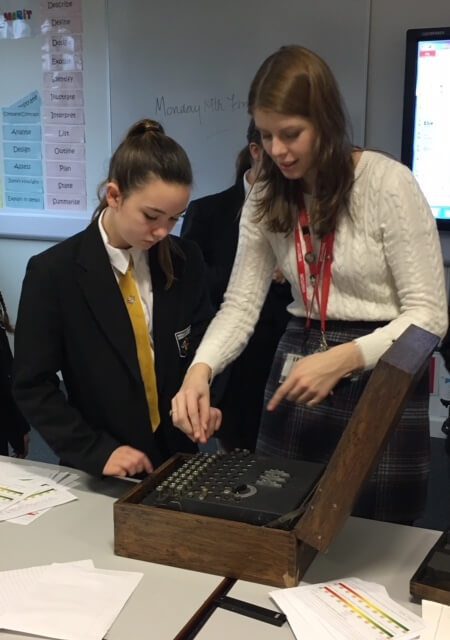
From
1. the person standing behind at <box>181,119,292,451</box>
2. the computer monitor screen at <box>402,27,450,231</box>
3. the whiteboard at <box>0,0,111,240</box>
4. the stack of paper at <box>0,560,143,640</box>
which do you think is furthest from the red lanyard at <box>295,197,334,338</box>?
the whiteboard at <box>0,0,111,240</box>

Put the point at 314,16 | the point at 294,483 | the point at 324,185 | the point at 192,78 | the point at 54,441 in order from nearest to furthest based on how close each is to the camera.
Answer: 1. the point at 294,483
2. the point at 324,185
3. the point at 54,441
4. the point at 314,16
5. the point at 192,78

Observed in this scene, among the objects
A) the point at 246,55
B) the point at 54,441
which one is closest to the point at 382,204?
the point at 54,441

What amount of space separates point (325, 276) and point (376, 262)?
101 mm

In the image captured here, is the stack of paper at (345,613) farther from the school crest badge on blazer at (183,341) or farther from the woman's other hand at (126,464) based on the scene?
the school crest badge on blazer at (183,341)

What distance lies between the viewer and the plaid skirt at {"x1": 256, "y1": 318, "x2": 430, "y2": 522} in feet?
4.54

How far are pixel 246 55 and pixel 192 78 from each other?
0.29 m

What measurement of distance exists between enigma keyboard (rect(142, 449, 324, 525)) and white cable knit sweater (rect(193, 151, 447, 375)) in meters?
0.20

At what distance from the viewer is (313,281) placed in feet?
4.62

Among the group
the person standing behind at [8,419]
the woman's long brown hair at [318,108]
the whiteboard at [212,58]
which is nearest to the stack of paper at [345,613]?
the woman's long brown hair at [318,108]

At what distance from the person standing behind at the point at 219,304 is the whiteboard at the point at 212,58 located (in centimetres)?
105

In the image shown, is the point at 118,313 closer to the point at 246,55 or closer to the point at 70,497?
the point at 70,497

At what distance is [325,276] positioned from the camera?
1391 millimetres

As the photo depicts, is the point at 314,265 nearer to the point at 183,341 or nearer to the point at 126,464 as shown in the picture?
the point at 183,341

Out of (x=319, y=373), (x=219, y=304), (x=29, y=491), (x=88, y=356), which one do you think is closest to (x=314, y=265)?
(x=319, y=373)
